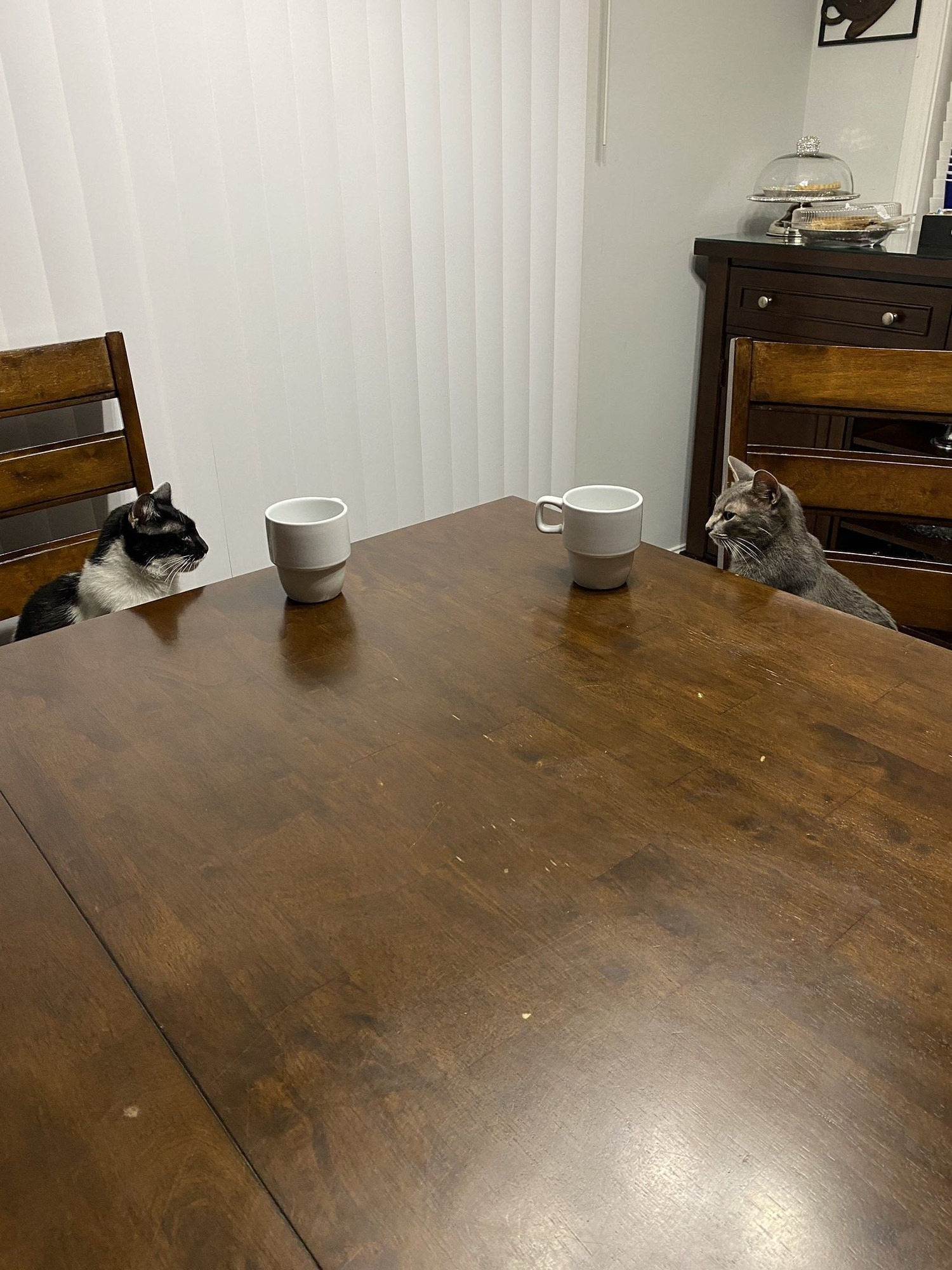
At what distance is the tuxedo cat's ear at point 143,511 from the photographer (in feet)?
4.59

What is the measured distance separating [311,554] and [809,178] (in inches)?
90.4

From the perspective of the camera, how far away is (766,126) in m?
2.88

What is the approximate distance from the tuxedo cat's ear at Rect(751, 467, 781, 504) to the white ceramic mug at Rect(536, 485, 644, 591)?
21 centimetres

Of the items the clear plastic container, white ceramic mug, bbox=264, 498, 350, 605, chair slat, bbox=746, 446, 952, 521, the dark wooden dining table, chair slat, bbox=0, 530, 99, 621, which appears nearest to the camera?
the dark wooden dining table

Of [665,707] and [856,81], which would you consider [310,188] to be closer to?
[665,707]

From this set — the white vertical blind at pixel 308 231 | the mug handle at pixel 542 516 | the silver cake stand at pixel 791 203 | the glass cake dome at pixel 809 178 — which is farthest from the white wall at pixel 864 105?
the mug handle at pixel 542 516

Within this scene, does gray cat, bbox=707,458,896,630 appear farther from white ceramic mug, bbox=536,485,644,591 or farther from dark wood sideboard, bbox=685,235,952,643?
dark wood sideboard, bbox=685,235,952,643

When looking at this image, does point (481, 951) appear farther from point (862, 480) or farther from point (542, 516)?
point (862, 480)

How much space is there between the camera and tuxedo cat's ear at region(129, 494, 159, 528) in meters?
1.40

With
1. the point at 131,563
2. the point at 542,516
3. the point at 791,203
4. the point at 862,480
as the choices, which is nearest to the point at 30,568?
the point at 131,563

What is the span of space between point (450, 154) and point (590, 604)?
1514mm

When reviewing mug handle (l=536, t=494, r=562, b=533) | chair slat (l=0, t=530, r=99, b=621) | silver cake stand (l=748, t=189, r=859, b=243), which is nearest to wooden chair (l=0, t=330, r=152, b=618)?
chair slat (l=0, t=530, r=99, b=621)

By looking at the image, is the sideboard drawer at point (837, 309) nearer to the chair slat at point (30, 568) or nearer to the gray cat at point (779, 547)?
the gray cat at point (779, 547)

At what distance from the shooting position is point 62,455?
5.33ft
